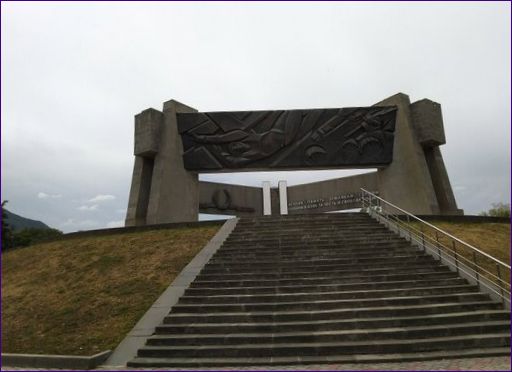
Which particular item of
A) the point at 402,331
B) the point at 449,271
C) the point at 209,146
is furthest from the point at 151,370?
the point at 209,146

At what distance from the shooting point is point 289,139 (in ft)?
60.2

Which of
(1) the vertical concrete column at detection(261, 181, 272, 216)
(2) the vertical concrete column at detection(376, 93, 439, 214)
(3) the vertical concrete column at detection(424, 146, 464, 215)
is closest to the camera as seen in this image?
(2) the vertical concrete column at detection(376, 93, 439, 214)

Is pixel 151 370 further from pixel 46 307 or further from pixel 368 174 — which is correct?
pixel 368 174

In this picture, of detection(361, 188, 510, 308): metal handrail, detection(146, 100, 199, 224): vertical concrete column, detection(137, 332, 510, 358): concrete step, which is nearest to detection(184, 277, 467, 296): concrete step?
detection(361, 188, 510, 308): metal handrail

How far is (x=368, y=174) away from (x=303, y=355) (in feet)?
71.8

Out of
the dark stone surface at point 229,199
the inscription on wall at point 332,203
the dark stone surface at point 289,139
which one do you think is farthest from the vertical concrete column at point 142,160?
the inscription on wall at point 332,203

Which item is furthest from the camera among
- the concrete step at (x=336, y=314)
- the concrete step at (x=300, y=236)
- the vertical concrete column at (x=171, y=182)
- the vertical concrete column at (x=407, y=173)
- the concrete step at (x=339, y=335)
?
the vertical concrete column at (x=171, y=182)

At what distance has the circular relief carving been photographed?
89.7 feet

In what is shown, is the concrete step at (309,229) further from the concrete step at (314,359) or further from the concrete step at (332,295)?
the concrete step at (314,359)

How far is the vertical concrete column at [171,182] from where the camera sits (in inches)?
690

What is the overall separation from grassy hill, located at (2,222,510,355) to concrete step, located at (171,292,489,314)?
135 cm

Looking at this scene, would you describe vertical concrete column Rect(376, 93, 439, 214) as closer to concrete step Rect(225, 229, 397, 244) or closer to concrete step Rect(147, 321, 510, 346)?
concrete step Rect(225, 229, 397, 244)

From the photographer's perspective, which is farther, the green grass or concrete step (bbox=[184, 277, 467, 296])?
concrete step (bbox=[184, 277, 467, 296])

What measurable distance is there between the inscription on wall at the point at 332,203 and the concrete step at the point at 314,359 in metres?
20.1
